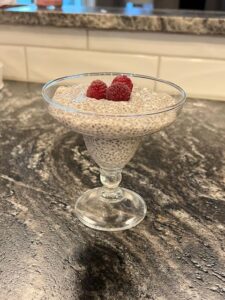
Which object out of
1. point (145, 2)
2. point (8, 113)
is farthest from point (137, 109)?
point (145, 2)

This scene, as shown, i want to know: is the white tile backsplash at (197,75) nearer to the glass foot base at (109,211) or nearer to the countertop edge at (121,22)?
the countertop edge at (121,22)

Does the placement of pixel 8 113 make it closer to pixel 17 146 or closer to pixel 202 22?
pixel 17 146

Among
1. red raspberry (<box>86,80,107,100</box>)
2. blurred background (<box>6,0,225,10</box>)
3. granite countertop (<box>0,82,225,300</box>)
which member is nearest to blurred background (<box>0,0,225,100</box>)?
granite countertop (<box>0,82,225,300</box>)

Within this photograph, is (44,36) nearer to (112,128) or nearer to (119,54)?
(119,54)

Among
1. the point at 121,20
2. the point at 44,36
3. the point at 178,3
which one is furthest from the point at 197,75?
the point at 178,3

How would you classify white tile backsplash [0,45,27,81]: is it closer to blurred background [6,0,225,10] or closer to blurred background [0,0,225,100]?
blurred background [0,0,225,100]

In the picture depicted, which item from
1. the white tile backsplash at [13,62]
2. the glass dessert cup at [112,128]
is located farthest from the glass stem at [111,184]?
the white tile backsplash at [13,62]
